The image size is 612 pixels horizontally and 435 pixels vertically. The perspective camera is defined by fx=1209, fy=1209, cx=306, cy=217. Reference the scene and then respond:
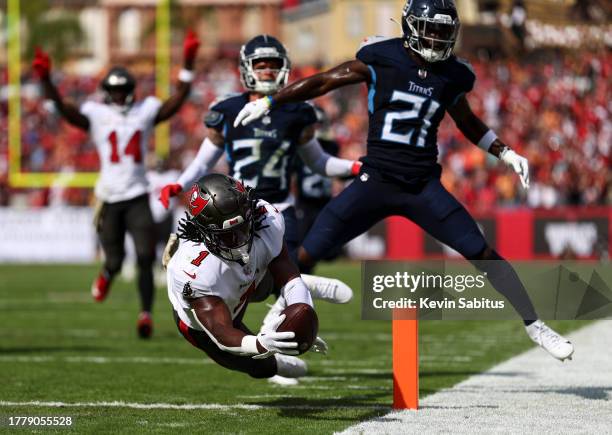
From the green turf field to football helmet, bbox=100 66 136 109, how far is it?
1.76 metres

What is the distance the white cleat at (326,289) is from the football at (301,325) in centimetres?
111

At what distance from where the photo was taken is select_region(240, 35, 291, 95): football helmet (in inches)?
254

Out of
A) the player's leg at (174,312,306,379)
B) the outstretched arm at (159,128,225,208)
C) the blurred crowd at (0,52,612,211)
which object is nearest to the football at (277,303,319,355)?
the player's leg at (174,312,306,379)

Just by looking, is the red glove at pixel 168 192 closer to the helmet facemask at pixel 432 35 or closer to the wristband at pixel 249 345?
the helmet facemask at pixel 432 35

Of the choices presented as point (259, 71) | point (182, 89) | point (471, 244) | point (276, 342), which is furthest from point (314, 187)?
point (276, 342)

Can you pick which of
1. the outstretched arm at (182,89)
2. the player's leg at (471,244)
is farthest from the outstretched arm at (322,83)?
the outstretched arm at (182,89)

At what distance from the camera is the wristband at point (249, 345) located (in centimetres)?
473

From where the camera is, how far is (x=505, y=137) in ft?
67.8

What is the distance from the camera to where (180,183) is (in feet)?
21.5

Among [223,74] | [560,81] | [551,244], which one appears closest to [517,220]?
[551,244]

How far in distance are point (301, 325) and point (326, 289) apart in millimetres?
1258

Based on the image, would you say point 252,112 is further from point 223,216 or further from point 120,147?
point 120,147

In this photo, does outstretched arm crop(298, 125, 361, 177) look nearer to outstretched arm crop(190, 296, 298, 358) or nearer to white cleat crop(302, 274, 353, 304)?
white cleat crop(302, 274, 353, 304)

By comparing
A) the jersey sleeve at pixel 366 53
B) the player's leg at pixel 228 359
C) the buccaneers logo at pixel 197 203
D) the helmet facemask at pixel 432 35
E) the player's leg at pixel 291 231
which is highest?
the helmet facemask at pixel 432 35
